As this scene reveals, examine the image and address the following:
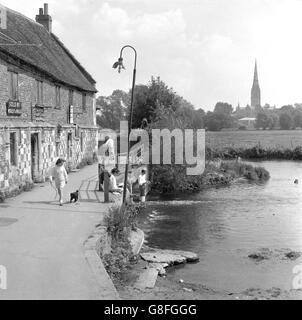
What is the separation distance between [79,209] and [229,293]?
611cm

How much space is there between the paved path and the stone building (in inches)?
91.6

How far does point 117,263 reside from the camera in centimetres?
1222

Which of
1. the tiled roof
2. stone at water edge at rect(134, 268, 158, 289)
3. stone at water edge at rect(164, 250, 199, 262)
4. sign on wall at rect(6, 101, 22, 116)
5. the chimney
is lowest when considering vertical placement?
stone at water edge at rect(164, 250, 199, 262)

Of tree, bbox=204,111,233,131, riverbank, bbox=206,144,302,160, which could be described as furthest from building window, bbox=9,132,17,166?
tree, bbox=204,111,233,131

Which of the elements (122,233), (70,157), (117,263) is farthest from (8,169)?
(70,157)

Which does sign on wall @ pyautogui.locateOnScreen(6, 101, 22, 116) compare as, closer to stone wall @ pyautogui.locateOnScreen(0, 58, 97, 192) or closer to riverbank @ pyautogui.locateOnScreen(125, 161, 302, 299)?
stone wall @ pyautogui.locateOnScreen(0, 58, 97, 192)

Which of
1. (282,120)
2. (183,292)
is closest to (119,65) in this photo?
(183,292)

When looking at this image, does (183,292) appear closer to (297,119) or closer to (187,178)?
(187,178)

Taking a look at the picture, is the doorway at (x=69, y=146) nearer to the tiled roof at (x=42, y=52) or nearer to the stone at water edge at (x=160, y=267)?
the tiled roof at (x=42, y=52)

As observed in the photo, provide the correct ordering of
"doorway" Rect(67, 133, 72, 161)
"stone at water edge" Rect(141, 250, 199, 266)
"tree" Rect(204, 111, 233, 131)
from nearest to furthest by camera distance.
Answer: "stone at water edge" Rect(141, 250, 199, 266) < "doorway" Rect(67, 133, 72, 161) < "tree" Rect(204, 111, 233, 131)

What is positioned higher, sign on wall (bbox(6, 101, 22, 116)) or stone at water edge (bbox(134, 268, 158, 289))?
sign on wall (bbox(6, 101, 22, 116))

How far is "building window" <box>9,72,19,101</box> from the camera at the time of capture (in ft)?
61.3

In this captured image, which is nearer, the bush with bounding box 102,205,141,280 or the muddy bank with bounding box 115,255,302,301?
the muddy bank with bounding box 115,255,302,301

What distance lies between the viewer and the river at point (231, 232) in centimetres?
1337
